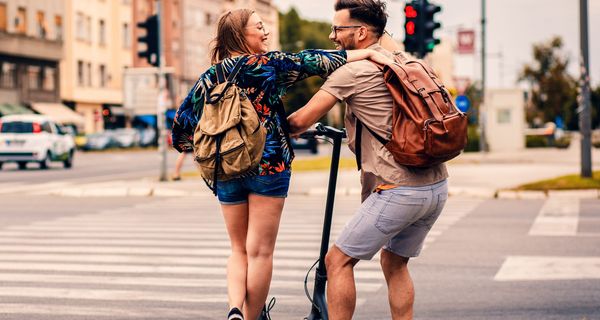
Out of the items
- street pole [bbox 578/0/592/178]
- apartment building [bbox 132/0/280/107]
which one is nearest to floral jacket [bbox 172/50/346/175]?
street pole [bbox 578/0/592/178]

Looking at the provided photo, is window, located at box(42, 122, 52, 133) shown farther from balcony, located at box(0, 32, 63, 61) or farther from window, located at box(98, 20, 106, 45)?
window, located at box(98, 20, 106, 45)

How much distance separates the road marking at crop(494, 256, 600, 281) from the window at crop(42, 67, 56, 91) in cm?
5946

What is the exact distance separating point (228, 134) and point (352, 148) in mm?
648

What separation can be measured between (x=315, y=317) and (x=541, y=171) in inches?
Answer: 859

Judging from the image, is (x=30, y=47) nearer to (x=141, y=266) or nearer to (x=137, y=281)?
(x=141, y=266)

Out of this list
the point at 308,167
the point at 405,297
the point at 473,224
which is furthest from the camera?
the point at 308,167

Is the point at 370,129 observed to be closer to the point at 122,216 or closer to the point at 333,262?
the point at 333,262

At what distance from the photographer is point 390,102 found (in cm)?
476

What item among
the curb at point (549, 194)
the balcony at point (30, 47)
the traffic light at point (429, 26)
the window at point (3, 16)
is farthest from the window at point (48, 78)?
the curb at point (549, 194)

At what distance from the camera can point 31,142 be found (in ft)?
111

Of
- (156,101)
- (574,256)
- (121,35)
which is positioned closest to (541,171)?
(156,101)

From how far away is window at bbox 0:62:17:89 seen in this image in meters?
60.8

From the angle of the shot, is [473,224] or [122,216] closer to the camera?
[473,224]

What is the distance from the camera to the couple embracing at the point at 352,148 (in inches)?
187
